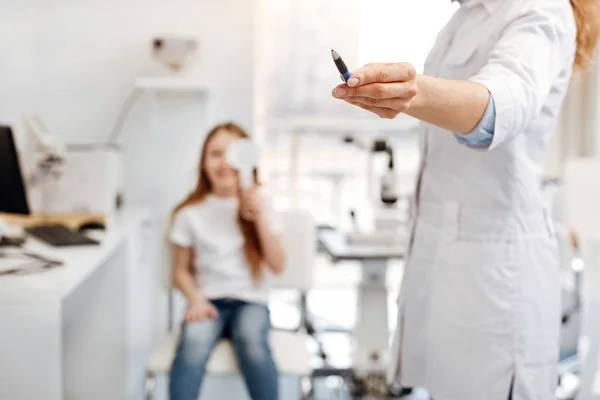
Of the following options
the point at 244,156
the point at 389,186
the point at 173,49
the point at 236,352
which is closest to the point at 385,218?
the point at 389,186

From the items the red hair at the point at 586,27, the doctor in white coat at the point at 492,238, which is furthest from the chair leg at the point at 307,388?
the red hair at the point at 586,27

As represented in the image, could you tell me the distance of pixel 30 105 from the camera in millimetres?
2615

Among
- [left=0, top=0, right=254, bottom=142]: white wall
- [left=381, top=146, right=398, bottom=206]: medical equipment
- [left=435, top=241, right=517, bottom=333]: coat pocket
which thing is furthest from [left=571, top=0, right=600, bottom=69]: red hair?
[left=0, top=0, right=254, bottom=142]: white wall

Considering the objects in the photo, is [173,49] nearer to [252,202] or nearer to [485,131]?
[252,202]

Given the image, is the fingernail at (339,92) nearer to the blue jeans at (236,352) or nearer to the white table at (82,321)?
the white table at (82,321)

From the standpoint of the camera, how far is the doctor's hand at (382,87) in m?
0.70

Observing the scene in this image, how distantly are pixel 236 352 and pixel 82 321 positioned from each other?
1.93ft

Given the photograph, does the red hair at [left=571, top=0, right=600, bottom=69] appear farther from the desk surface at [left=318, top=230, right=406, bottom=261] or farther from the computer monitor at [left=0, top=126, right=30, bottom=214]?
the computer monitor at [left=0, top=126, right=30, bottom=214]

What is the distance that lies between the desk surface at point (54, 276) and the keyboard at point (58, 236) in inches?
0.6

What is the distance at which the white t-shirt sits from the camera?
1.92 m

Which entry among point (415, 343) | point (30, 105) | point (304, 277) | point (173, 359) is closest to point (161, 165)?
point (30, 105)

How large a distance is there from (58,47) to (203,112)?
636 millimetres

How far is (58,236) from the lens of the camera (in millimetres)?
1654

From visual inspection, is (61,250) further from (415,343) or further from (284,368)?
(415,343)
